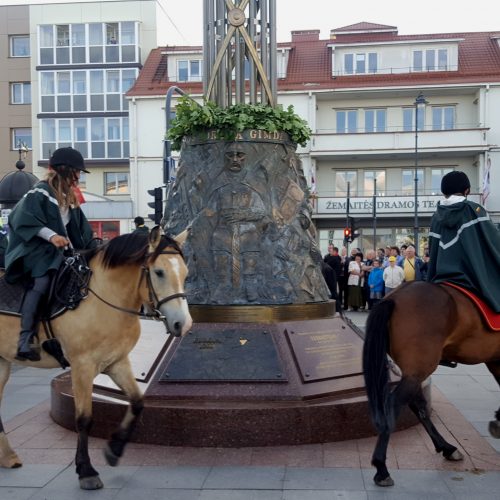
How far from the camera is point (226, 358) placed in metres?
7.12

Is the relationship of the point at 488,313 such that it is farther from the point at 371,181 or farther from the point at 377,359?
the point at 371,181

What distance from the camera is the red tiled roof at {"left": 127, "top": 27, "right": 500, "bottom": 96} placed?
130ft

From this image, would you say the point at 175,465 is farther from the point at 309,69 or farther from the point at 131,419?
the point at 309,69

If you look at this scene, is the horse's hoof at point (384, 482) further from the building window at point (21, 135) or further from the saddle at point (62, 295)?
the building window at point (21, 135)

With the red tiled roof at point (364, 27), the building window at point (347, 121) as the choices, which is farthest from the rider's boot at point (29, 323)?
the red tiled roof at point (364, 27)

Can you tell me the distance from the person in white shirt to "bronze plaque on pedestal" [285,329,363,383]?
11321 millimetres

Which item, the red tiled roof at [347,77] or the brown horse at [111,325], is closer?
the brown horse at [111,325]

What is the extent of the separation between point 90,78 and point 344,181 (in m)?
17.7

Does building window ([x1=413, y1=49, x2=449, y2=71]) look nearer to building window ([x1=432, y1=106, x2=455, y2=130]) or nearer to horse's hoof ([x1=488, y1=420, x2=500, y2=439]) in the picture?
building window ([x1=432, y1=106, x2=455, y2=130])

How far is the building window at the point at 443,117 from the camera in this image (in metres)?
40.3

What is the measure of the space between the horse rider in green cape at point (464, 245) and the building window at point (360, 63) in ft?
119

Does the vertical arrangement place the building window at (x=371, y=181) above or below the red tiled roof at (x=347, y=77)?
below

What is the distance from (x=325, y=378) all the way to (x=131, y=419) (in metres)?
2.19

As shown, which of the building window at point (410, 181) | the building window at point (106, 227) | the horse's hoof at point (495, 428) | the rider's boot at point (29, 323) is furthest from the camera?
the building window at point (106, 227)
